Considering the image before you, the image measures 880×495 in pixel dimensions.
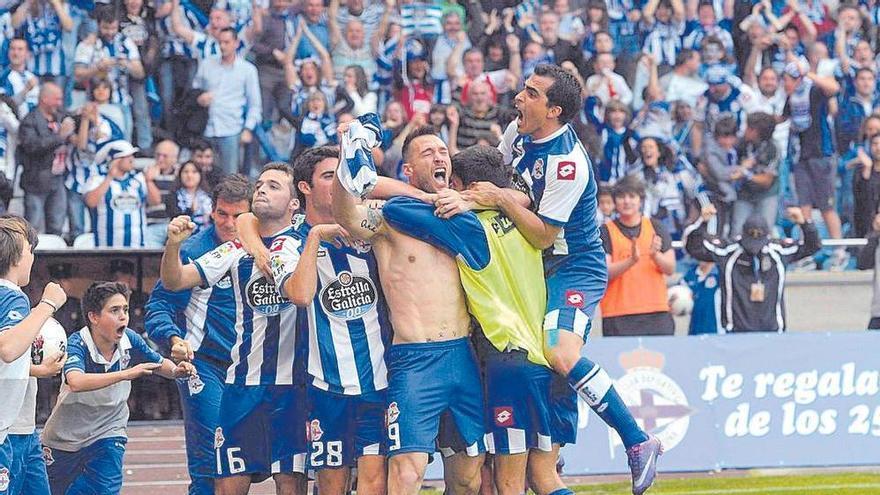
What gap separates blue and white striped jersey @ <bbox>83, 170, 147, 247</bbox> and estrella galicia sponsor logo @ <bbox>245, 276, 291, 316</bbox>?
6516 millimetres

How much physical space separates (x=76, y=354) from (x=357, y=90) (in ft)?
27.0

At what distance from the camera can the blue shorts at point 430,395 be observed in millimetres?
7891

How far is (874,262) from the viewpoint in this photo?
15.2m

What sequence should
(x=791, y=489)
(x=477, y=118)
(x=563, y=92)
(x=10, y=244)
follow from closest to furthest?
1. (x=10, y=244)
2. (x=563, y=92)
3. (x=791, y=489)
4. (x=477, y=118)

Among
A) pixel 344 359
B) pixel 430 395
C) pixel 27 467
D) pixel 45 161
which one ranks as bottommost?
pixel 27 467

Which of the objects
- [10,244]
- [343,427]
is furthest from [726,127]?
[10,244]

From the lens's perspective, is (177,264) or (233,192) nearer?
(177,264)

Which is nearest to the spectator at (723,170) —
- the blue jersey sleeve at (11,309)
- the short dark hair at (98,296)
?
the short dark hair at (98,296)

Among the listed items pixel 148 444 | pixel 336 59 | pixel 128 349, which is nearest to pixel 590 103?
pixel 336 59

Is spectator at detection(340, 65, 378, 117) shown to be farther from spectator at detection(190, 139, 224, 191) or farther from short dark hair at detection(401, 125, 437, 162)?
short dark hair at detection(401, 125, 437, 162)

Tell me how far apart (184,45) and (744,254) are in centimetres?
654

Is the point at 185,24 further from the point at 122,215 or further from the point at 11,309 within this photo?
the point at 11,309

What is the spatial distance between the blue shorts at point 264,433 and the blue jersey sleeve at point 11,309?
A: 4.16ft

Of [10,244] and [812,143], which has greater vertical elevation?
[812,143]
